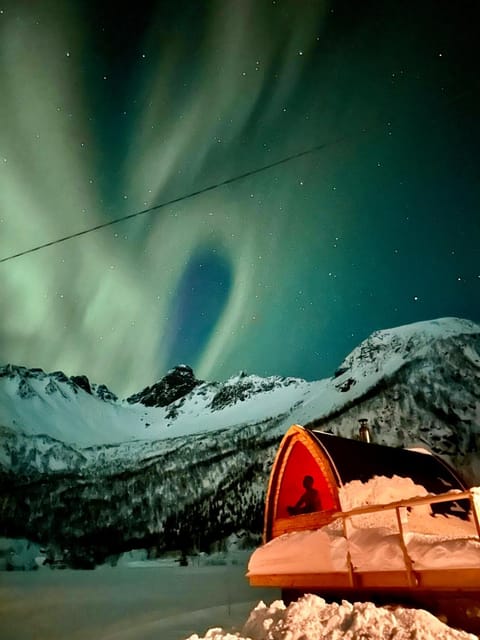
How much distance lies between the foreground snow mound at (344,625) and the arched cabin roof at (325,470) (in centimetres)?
427

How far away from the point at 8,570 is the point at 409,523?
43384 mm

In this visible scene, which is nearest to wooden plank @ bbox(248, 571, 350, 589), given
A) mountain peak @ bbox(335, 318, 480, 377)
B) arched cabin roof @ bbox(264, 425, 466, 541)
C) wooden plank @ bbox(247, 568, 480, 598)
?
wooden plank @ bbox(247, 568, 480, 598)

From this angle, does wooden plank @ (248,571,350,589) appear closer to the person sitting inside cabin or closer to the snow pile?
the snow pile

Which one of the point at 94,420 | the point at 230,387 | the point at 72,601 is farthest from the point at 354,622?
the point at 230,387

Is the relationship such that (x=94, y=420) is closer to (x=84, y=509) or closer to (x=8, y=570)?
(x=84, y=509)

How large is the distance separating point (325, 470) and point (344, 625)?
17.1 feet

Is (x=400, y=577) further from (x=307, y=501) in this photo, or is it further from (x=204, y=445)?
(x=204, y=445)

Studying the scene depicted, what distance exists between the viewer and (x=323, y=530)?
7.63 m

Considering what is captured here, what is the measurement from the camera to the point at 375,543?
6406mm

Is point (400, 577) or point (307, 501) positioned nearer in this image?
point (400, 577)

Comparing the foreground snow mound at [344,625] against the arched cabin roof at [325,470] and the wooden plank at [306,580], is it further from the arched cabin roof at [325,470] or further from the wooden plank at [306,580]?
the arched cabin roof at [325,470]

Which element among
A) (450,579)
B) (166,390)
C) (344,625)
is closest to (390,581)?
(450,579)

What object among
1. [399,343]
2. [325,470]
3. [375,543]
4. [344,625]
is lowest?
[344,625]

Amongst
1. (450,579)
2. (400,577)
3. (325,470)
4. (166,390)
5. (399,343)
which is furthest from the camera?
(166,390)
